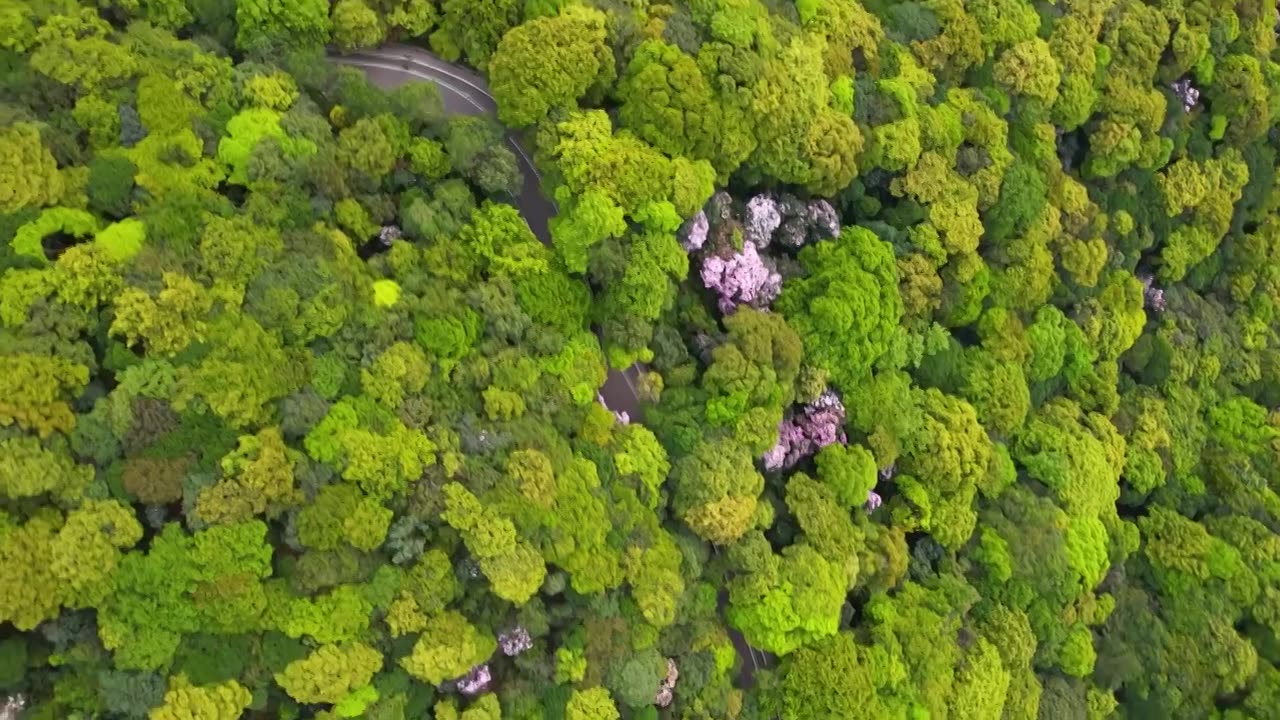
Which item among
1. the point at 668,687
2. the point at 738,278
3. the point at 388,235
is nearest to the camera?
the point at 388,235

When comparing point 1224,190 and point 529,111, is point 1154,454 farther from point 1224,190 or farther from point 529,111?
point 529,111

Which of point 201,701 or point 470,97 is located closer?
point 201,701

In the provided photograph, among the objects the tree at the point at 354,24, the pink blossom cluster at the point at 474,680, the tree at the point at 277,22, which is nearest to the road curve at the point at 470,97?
the tree at the point at 354,24

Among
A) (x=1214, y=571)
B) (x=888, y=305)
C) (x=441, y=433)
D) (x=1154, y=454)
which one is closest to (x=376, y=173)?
(x=441, y=433)

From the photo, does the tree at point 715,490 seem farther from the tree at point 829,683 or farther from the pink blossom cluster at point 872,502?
the pink blossom cluster at point 872,502

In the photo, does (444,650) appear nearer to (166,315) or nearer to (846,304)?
(166,315)

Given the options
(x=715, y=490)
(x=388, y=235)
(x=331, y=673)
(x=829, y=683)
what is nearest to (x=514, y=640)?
(x=331, y=673)

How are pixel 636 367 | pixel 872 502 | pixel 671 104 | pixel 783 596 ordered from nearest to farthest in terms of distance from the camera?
pixel 671 104, pixel 783 596, pixel 636 367, pixel 872 502
